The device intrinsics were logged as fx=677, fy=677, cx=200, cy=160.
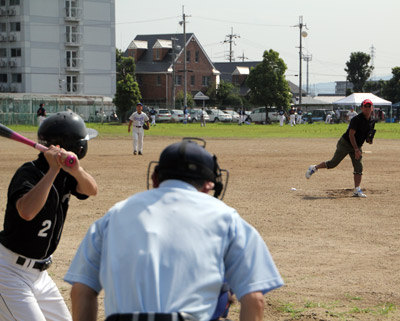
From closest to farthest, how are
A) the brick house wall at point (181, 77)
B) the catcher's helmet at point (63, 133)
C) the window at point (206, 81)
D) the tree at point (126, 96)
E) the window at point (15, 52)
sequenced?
1. the catcher's helmet at point (63, 133)
2. the tree at point (126, 96)
3. the window at point (15, 52)
4. the brick house wall at point (181, 77)
5. the window at point (206, 81)

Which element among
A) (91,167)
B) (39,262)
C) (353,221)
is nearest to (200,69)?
(91,167)

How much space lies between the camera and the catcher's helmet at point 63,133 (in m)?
4.28

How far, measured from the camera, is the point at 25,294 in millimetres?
4164

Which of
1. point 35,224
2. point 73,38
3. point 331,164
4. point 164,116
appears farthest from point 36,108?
point 35,224

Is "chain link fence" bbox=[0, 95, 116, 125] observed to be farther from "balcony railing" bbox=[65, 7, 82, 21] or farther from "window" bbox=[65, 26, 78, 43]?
"balcony railing" bbox=[65, 7, 82, 21]

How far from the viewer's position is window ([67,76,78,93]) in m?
80.0

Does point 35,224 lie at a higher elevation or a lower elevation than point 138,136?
higher

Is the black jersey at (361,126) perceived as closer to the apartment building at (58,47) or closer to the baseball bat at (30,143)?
the baseball bat at (30,143)

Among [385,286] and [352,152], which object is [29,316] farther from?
[352,152]

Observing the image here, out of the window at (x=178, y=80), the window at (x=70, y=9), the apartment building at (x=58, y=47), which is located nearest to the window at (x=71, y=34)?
the apartment building at (x=58, y=47)

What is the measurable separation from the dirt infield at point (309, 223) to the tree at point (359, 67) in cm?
7647

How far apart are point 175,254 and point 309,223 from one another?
27.8ft

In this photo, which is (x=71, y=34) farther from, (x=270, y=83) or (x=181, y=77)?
(x=270, y=83)

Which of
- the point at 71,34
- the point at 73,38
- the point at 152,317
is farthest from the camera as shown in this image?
the point at 73,38
